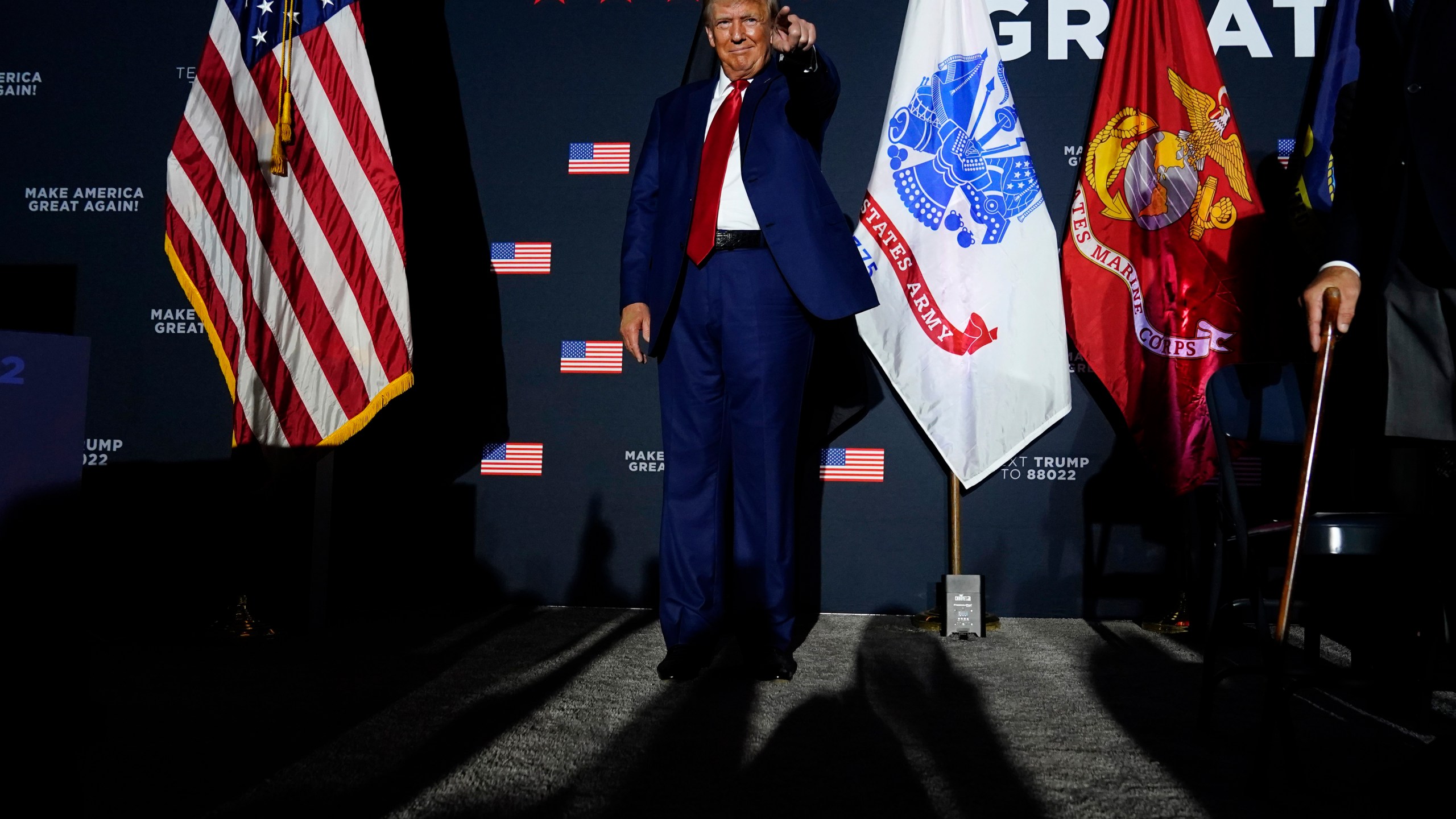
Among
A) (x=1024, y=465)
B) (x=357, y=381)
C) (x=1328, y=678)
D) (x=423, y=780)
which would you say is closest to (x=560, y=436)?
(x=357, y=381)

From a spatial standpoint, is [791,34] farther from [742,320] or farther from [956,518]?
[956,518]

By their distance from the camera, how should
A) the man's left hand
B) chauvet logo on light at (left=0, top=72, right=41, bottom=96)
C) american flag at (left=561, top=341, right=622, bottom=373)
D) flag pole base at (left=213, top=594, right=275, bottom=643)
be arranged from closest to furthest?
the man's left hand
flag pole base at (left=213, top=594, right=275, bottom=643)
american flag at (left=561, top=341, right=622, bottom=373)
chauvet logo on light at (left=0, top=72, right=41, bottom=96)

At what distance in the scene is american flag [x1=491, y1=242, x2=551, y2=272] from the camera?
10.5 ft

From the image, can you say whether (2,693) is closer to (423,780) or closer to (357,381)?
(423,780)

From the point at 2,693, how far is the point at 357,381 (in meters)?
1.64

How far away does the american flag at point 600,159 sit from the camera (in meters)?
3.21

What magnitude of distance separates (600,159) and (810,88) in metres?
1.31

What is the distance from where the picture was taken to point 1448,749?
125cm

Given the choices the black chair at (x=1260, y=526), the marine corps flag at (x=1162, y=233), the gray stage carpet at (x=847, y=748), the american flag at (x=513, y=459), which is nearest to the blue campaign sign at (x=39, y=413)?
the gray stage carpet at (x=847, y=748)

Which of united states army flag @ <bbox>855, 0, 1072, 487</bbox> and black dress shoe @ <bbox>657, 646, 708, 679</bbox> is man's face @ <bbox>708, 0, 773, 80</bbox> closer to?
united states army flag @ <bbox>855, 0, 1072, 487</bbox>

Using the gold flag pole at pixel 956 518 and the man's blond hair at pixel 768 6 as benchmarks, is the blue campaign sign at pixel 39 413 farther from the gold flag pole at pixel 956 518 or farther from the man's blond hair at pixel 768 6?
the gold flag pole at pixel 956 518

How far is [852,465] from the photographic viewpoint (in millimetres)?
3125

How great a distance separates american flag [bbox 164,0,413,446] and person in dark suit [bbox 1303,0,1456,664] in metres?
2.22

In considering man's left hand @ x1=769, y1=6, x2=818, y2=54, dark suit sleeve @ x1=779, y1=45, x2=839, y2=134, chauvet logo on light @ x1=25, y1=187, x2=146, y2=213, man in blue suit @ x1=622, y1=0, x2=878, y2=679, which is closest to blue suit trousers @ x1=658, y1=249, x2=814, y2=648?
man in blue suit @ x1=622, y1=0, x2=878, y2=679
